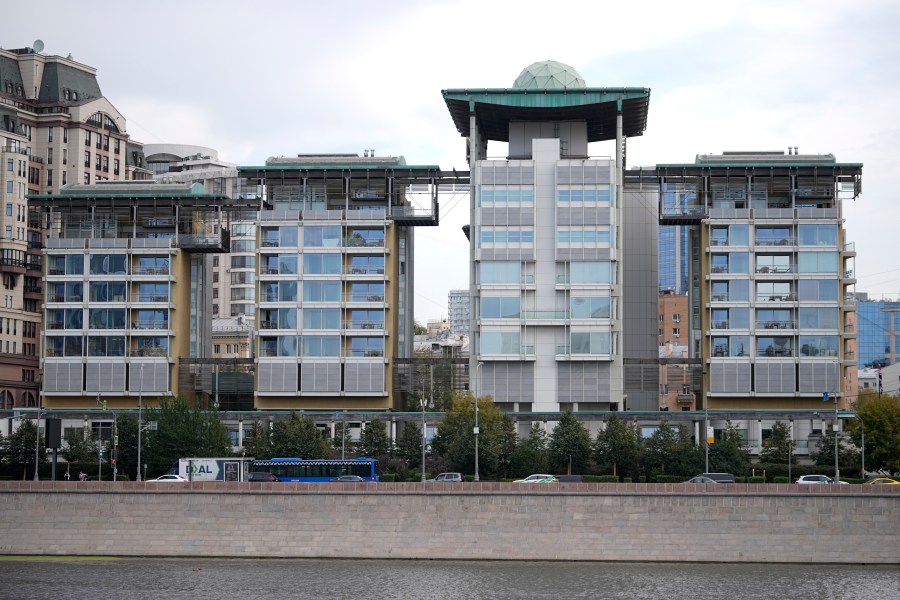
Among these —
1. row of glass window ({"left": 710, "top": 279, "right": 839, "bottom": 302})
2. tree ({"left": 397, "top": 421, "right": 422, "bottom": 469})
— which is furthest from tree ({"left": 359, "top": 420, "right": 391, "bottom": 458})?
row of glass window ({"left": 710, "top": 279, "right": 839, "bottom": 302})

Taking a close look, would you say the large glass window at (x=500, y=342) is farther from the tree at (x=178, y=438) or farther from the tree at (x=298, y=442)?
the tree at (x=178, y=438)

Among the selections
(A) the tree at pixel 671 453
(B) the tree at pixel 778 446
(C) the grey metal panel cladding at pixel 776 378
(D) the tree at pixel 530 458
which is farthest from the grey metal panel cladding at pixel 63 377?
(B) the tree at pixel 778 446

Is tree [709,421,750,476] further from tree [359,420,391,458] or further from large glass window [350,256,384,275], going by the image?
large glass window [350,256,384,275]

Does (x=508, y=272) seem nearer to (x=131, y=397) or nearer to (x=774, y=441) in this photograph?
(x=774, y=441)

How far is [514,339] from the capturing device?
430 ft

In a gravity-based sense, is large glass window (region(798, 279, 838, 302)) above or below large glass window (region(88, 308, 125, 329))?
above

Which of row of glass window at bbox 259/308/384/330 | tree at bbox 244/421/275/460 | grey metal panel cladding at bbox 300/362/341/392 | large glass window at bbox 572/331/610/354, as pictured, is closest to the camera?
tree at bbox 244/421/275/460

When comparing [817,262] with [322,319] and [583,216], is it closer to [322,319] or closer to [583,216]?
[583,216]

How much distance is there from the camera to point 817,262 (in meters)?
132

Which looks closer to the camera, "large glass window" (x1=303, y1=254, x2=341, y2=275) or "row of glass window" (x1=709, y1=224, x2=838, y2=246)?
"row of glass window" (x1=709, y1=224, x2=838, y2=246)

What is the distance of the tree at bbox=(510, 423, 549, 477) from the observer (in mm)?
118750

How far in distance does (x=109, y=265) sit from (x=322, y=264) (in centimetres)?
2197

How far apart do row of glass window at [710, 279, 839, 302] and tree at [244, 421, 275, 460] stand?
45.0 meters

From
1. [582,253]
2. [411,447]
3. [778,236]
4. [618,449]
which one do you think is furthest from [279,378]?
[778,236]
